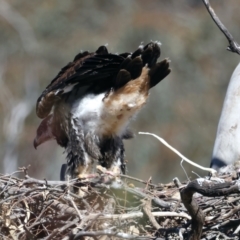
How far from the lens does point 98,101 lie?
209 inches

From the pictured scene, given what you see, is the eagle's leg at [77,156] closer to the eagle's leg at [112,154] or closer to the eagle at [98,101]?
the eagle at [98,101]

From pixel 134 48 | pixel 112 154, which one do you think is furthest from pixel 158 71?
pixel 134 48

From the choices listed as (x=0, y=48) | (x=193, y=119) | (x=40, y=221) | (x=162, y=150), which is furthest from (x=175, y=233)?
(x=0, y=48)

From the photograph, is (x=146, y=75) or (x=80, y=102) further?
(x=80, y=102)

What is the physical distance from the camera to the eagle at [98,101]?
4.91m

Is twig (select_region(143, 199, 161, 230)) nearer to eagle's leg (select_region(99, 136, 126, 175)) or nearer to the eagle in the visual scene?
the eagle

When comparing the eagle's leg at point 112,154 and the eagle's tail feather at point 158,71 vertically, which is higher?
the eagle's tail feather at point 158,71

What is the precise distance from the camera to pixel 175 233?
3.78 metres

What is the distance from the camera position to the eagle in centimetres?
491

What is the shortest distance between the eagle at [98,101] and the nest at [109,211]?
71 cm

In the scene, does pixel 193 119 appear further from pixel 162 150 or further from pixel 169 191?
pixel 169 191

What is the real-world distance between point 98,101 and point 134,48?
1492 cm

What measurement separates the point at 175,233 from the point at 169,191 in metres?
0.75

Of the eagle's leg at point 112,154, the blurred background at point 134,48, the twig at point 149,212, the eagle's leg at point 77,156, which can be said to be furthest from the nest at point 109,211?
the blurred background at point 134,48
